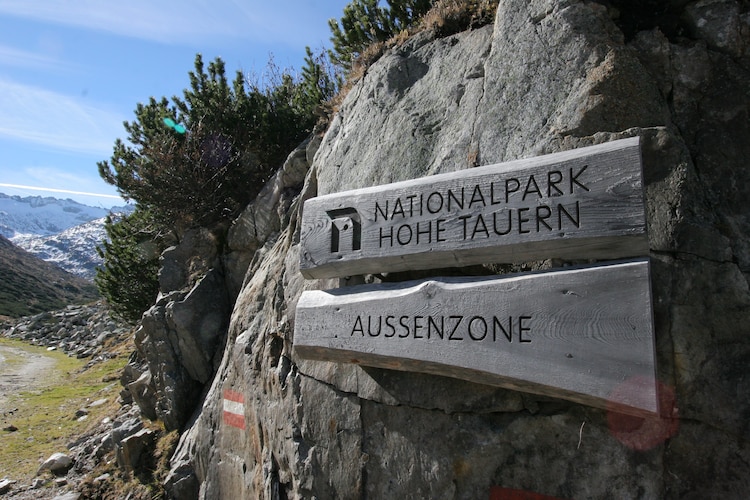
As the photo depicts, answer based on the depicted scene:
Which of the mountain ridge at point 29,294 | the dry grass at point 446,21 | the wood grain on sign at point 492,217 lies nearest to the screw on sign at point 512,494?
the wood grain on sign at point 492,217

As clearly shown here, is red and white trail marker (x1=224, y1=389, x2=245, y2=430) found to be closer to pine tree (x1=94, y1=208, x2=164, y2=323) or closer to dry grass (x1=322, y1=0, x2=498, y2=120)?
dry grass (x1=322, y1=0, x2=498, y2=120)

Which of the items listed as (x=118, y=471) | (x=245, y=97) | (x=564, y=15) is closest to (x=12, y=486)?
(x=118, y=471)

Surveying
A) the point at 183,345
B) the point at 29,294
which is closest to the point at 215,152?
the point at 183,345

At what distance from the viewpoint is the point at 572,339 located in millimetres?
3322


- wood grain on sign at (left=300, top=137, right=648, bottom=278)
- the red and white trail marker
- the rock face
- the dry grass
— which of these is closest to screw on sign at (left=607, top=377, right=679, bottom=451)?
the rock face

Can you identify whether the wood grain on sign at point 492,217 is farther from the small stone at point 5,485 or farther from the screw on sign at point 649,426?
the small stone at point 5,485

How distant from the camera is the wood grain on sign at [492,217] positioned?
135 inches

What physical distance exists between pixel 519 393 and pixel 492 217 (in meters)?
1.26

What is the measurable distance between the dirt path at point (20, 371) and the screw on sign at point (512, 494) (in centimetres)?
1338

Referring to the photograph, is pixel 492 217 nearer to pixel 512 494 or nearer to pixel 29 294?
pixel 512 494

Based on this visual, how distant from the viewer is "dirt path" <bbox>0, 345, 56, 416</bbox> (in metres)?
15.9

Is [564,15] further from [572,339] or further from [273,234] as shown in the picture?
[273,234]

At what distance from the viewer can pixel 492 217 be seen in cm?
384

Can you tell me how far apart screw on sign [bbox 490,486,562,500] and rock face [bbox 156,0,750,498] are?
0.09 ft
